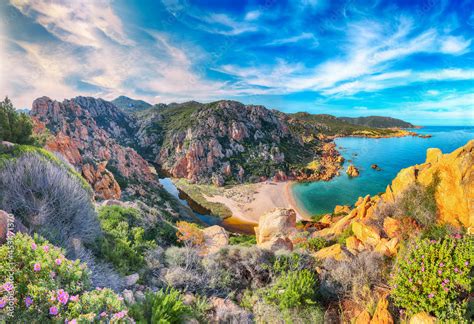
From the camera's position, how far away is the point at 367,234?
10.0m

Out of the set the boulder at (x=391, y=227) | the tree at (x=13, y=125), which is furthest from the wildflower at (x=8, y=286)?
the tree at (x=13, y=125)

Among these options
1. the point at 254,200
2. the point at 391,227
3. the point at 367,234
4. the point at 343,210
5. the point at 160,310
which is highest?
the point at 160,310

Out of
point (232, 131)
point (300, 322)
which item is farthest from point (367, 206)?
point (232, 131)

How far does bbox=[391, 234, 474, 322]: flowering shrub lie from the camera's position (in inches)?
160

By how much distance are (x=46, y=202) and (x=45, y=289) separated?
140 inches

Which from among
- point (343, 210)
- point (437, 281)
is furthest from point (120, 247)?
point (343, 210)

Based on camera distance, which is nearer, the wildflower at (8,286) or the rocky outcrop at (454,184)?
the wildflower at (8,286)

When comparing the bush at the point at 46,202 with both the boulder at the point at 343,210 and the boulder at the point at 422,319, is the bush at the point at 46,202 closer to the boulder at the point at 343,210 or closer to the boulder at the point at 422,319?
the boulder at the point at 422,319

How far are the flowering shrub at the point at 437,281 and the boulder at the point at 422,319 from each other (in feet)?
0.44

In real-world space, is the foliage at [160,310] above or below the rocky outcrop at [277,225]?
above

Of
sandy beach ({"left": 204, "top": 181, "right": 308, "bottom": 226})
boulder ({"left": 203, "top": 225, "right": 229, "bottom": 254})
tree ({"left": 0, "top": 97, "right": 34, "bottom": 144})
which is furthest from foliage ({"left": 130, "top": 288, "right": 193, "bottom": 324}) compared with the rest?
sandy beach ({"left": 204, "top": 181, "right": 308, "bottom": 226})

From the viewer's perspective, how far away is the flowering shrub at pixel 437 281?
13.4ft

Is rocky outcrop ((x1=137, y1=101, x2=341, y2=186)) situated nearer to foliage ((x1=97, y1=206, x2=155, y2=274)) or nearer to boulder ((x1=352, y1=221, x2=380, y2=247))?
boulder ((x1=352, y1=221, x2=380, y2=247))

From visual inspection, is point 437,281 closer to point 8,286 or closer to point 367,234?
point 367,234
